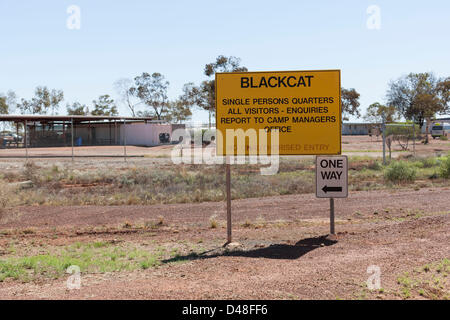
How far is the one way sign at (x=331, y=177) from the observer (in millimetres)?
9141

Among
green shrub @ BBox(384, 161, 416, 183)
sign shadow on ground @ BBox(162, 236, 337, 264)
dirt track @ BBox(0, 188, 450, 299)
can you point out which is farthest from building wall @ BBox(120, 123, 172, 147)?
sign shadow on ground @ BBox(162, 236, 337, 264)

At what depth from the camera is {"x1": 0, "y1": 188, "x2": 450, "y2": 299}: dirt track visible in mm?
5797

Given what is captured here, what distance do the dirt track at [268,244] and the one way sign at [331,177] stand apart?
831 mm

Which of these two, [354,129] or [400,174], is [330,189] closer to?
[400,174]

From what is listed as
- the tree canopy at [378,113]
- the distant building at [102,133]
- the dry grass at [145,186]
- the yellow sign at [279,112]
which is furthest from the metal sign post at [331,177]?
the tree canopy at [378,113]

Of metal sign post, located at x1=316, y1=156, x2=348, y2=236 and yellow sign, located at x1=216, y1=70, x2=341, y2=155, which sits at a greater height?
yellow sign, located at x1=216, y1=70, x2=341, y2=155

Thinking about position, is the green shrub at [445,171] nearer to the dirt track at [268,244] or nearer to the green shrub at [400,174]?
the green shrub at [400,174]

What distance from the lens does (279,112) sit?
9.16m

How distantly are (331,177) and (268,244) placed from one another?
5.70 ft

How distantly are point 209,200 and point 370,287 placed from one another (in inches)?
400

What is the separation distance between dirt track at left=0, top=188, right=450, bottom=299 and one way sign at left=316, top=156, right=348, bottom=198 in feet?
2.73

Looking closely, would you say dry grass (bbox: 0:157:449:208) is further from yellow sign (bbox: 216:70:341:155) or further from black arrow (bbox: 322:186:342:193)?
black arrow (bbox: 322:186:342:193)
